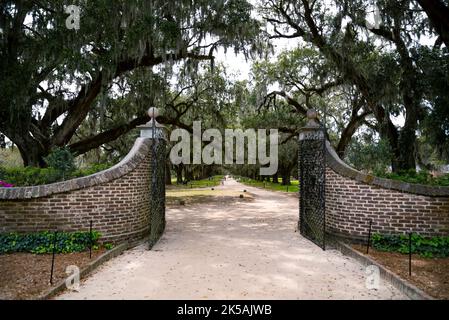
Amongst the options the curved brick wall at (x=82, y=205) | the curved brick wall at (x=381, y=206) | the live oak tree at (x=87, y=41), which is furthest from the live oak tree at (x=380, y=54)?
the curved brick wall at (x=82, y=205)

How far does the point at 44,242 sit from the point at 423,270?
664 centimetres

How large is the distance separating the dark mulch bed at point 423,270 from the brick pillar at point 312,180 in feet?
4.37

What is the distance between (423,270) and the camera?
4996mm

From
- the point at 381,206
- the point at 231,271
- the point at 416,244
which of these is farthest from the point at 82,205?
the point at 416,244

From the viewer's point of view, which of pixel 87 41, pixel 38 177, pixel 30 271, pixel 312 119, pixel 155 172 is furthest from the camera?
pixel 87 41

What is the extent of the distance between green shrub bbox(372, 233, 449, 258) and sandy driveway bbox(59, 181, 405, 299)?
0.83 m

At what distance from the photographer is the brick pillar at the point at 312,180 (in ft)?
23.9

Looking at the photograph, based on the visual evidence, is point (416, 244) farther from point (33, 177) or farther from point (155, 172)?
point (33, 177)

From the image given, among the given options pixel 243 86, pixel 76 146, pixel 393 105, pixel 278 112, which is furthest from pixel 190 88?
pixel 393 105

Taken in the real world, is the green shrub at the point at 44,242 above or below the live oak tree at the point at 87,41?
below

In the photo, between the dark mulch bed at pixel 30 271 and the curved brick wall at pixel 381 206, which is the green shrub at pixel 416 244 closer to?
the curved brick wall at pixel 381 206

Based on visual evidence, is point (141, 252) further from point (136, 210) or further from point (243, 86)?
point (243, 86)

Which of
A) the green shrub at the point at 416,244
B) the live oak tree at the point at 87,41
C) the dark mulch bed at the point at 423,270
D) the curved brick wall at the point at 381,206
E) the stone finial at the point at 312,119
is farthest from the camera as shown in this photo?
the live oak tree at the point at 87,41

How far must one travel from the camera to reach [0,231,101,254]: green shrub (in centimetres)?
584
